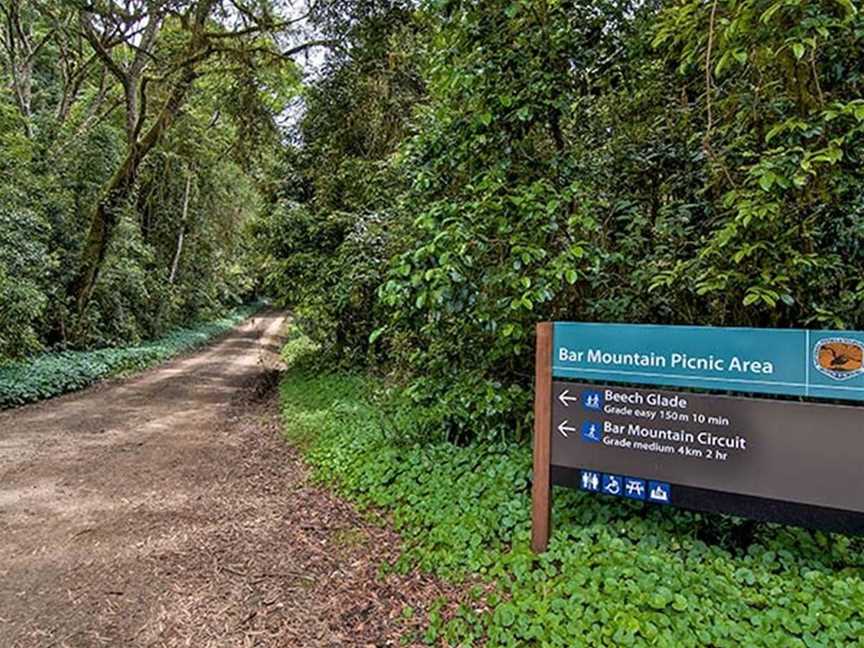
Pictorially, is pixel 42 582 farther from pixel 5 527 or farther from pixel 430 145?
pixel 430 145

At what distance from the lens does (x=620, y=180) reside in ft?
14.0

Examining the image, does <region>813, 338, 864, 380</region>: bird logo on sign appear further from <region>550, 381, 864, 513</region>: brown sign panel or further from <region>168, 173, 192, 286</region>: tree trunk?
<region>168, 173, 192, 286</region>: tree trunk

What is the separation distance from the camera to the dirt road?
117 inches

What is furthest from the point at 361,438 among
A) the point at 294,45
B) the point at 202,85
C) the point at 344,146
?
the point at 202,85

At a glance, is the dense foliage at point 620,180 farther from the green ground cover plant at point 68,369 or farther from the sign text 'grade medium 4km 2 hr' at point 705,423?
the green ground cover plant at point 68,369

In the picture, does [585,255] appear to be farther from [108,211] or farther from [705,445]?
[108,211]

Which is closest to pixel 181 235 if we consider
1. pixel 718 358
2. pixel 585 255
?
pixel 585 255

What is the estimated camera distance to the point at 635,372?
298cm

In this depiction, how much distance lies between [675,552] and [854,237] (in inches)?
82.5

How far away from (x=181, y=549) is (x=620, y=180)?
4459 mm

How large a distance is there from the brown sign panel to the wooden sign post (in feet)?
0.14

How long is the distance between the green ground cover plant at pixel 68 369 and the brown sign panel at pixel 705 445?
9288 mm

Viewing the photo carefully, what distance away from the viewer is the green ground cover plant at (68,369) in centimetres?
874

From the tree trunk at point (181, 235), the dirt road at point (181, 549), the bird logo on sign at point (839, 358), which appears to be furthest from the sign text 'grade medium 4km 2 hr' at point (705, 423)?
the tree trunk at point (181, 235)
